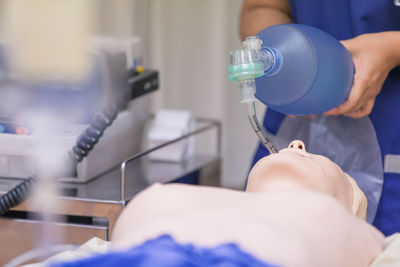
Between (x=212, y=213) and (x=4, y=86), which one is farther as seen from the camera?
(x=4, y=86)

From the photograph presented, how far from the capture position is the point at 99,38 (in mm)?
1552

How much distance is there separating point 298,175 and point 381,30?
56cm

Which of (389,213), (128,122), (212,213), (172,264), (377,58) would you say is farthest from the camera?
(128,122)

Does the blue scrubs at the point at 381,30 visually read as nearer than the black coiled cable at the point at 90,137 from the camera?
Yes

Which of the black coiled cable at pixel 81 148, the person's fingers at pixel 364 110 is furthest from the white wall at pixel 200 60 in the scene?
the person's fingers at pixel 364 110

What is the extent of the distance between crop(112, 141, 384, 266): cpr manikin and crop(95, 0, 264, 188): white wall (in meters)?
1.71

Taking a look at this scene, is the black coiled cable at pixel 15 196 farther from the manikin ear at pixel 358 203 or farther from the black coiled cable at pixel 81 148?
the manikin ear at pixel 358 203

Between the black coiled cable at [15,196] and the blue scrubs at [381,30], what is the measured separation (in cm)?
50

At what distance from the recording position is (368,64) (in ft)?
3.60

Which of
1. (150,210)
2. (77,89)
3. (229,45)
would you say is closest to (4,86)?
(77,89)

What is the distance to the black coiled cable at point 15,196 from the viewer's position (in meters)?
1.23

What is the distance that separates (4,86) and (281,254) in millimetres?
958

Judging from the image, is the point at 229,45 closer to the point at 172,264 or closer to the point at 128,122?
the point at 128,122

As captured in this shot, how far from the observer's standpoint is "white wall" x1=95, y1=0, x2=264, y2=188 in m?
2.52
